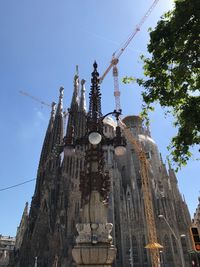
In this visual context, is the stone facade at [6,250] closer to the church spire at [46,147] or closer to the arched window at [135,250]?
the church spire at [46,147]

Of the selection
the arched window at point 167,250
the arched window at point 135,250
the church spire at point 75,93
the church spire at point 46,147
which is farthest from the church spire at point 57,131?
the arched window at point 167,250

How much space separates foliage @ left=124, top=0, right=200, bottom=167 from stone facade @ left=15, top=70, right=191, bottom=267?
911 inches

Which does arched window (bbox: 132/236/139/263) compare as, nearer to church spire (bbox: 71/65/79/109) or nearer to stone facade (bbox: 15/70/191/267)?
stone facade (bbox: 15/70/191/267)

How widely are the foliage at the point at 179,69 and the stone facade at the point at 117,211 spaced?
2314 cm

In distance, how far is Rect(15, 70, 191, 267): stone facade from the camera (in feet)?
131

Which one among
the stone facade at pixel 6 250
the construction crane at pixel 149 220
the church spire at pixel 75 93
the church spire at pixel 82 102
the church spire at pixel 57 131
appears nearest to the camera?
the construction crane at pixel 149 220

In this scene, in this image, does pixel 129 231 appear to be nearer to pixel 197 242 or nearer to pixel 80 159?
pixel 80 159

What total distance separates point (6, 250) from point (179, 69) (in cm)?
8542

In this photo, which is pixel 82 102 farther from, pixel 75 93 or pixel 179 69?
pixel 179 69

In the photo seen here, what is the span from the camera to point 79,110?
222 feet

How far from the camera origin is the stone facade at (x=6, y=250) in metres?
67.8

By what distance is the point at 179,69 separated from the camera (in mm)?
8797

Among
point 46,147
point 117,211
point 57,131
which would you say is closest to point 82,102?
point 57,131

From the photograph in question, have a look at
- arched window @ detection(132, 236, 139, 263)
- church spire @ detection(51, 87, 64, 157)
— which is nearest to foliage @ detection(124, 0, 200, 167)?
arched window @ detection(132, 236, 139, 263)
